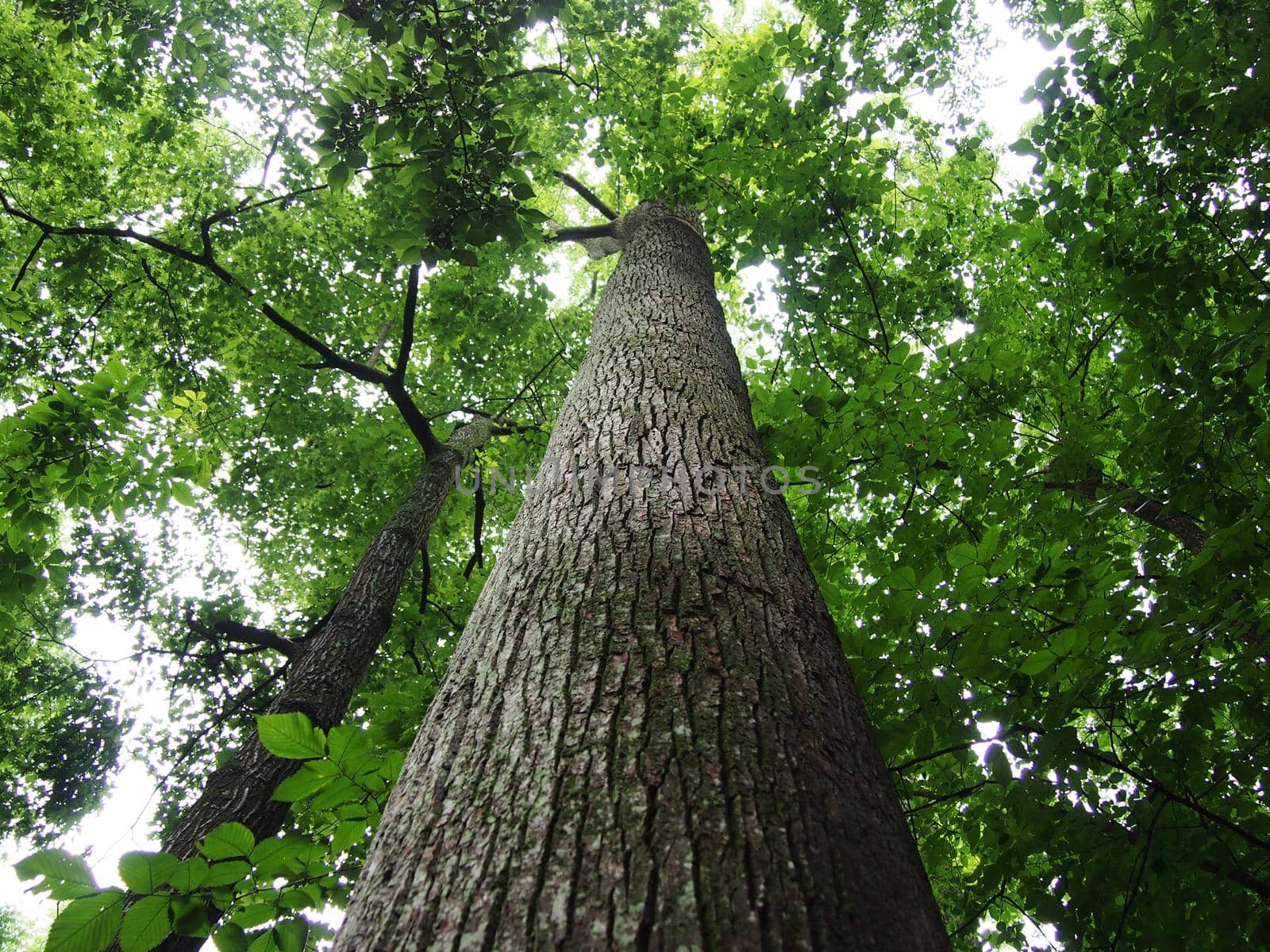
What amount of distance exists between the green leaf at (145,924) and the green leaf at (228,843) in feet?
0.40

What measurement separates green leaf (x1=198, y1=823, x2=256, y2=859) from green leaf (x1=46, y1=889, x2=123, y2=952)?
0.62 ft

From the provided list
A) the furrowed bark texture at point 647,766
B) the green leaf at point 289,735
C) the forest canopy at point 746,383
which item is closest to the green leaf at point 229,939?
the forest canopy at point 746,383

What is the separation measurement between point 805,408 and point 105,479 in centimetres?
396

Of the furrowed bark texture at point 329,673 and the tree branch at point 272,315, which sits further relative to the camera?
the tree branch at point 272,315

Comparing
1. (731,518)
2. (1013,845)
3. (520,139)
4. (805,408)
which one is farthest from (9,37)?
(1013,845)

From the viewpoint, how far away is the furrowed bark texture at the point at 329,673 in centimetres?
337

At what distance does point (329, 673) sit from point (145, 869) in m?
3.06

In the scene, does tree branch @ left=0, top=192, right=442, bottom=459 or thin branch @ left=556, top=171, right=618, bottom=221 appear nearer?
tree branch @ left=0, top=192, right=442, bottom=459

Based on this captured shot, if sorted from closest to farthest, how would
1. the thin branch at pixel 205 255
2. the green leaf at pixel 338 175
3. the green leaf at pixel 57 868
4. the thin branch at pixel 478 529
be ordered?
1. the green leaf at pixel 57 868
2. the green leaf at pixel 338 175
3. the thin branch at pixel 205 255
4. the thin branch at pixel 478 529

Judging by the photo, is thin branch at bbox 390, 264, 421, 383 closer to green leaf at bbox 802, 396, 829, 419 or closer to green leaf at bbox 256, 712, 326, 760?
Result: green leaf at bbox 802, 396, 829, 419

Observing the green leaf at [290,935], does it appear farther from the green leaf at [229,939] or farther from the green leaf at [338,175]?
the green leaf at [338,175]

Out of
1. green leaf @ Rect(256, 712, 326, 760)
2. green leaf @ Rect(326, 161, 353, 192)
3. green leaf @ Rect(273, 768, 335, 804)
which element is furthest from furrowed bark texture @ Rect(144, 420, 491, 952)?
green leaf @ Rect(326, 161, 353, 192)

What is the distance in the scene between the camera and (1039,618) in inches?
100

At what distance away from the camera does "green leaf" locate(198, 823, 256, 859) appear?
151cm
